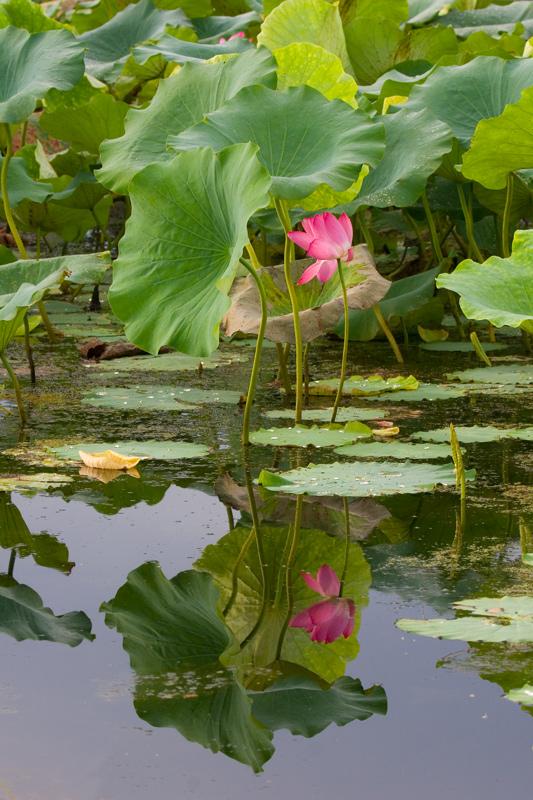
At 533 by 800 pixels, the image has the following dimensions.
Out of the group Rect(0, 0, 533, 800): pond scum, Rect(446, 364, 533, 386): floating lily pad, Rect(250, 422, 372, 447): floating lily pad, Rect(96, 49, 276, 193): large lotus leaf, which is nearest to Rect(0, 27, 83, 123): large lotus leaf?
Rect(0, 0, 533, 800): pond scum

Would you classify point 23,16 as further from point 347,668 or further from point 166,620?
point 347,668

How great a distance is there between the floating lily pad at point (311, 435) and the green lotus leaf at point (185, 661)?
675 mm

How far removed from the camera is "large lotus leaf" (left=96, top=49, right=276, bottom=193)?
8.36ft

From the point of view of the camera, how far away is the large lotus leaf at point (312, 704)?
1.15 metres

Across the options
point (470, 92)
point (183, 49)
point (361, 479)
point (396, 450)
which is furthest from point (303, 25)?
point (361, 479)

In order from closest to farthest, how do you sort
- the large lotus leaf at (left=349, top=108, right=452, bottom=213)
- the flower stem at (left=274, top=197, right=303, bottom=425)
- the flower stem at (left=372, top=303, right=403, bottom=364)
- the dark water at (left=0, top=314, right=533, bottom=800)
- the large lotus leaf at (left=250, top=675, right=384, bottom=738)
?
the dark water at (left=0, top=314, right=533, bottom=800), the large lotus leaf at (left=250, top=675, right=384, bottom=738), the flower stem at (left=274, top=197, right=303, bottom=425), the large lotus leaf at (left=349, top=108, right=452, bottom=213), the flower stem at (left=372, top=303, right=403, bottom=364)

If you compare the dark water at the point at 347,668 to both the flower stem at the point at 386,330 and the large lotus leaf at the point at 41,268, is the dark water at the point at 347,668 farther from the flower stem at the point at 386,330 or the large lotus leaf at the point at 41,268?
the flower stem at the point at 386,330

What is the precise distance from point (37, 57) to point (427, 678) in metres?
2.27

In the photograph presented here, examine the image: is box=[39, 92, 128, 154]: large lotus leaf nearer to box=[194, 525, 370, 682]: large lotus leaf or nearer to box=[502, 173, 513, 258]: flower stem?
box=[502, 173, 513, 258]: flower stem

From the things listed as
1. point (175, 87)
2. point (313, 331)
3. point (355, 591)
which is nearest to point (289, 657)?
point (355, 591)

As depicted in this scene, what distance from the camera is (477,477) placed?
80.3 inches

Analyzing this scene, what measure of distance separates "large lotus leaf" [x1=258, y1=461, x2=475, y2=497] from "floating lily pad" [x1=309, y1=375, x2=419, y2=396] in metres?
0.70

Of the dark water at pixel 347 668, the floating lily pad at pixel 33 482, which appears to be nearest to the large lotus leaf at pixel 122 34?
the dark water at pixel 347 668

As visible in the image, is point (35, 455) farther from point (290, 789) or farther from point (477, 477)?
point (290, 789)
